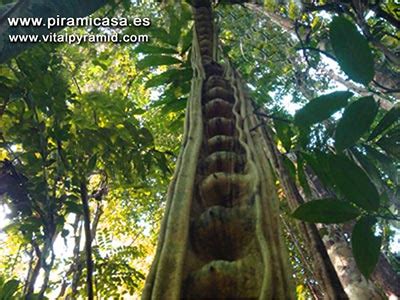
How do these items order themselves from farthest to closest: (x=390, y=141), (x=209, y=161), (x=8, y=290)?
1. (x=8, y=290)
2. (x=390, y=141)
3. (x=209, y=161)

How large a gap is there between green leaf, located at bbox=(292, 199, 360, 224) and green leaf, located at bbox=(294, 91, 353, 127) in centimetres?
18

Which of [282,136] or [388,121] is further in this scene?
[282,136]

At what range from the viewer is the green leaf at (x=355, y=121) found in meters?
0.85

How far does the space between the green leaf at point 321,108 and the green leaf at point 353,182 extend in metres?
0.11

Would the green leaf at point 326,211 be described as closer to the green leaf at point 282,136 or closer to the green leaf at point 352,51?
the green leaf at point 352,51

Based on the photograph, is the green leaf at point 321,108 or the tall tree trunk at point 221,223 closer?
the tall tree trunk at point 221,223

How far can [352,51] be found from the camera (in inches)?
34.4

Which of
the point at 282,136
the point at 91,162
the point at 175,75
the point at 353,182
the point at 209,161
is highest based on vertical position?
the point at 175,75

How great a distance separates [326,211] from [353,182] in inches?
3.3

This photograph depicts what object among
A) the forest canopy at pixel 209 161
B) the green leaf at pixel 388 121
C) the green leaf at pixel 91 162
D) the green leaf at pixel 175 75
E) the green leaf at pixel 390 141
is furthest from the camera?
the green leaf at pixel 175 75

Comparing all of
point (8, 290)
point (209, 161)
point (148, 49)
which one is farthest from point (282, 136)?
point (8, 290)

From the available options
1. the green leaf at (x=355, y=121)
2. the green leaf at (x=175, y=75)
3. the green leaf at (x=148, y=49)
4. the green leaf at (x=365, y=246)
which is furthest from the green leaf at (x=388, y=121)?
the green leaf at (x=148, y=49)

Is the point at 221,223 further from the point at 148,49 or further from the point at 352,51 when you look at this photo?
the point at 148,49

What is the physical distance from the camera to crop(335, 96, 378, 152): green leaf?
Answer: 0.85m
